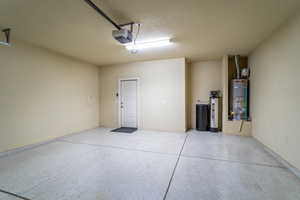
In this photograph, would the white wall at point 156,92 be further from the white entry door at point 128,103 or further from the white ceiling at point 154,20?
the white ceiling at point 154,20

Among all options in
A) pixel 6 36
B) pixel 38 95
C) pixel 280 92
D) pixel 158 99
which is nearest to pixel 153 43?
pixel 158 99

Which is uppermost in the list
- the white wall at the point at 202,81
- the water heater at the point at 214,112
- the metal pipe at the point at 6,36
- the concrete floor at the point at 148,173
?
the metal pipe at the point at 6,36

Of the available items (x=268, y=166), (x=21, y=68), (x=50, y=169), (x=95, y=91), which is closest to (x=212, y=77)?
(x=268, y=166)

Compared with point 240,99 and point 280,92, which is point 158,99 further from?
point 280,92

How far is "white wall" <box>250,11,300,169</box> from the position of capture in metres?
2.23

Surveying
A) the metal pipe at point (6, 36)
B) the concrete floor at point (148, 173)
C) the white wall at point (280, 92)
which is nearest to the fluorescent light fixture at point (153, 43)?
the white wall at point (280, 92)

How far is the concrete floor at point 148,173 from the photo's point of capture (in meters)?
1.78

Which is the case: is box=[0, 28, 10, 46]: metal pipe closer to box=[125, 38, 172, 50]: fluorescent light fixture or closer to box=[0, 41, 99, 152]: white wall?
box=[0, 41, 99, 152]: white wall

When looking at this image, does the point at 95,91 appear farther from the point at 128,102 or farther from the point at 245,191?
the point at 245,191

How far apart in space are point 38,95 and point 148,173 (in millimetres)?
3618

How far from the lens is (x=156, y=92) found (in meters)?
5.21

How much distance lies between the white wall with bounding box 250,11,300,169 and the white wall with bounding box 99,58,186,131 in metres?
2.16

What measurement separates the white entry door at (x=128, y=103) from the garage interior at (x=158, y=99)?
0.13 m

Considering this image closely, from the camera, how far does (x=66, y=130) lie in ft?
14.6
